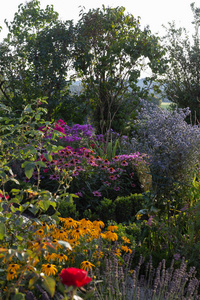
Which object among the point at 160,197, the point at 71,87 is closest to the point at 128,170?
the point at 160,197

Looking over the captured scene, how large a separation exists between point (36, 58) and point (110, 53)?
1.67 meters

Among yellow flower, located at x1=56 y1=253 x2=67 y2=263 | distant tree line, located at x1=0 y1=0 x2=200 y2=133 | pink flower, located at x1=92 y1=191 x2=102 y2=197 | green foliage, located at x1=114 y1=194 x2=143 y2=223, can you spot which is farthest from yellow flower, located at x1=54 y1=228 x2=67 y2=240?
distant tree line, located at x1=0 y1=0 x2=200 y2=133

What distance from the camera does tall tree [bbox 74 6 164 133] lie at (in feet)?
24.7

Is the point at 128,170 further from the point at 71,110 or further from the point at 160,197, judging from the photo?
the point at 71,110

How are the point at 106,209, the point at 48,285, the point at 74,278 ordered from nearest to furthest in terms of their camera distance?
the point at 74,278 → the point at 48,285 → the point at 106,209

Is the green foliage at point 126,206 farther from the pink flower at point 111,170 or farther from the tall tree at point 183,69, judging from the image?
the tall tree at point 183,69

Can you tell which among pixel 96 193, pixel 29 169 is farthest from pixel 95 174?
pixel 29 169

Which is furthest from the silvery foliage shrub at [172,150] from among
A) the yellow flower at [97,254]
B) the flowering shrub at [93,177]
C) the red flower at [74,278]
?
the red flower at [74,278]

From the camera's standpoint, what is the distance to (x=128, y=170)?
16.2ft

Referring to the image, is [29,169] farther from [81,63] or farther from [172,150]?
[81,63]

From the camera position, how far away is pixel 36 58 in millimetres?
7734

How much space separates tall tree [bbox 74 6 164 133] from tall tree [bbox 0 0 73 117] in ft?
1.26

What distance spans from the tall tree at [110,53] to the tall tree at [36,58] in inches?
15.1

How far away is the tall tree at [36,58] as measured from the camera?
762cm
